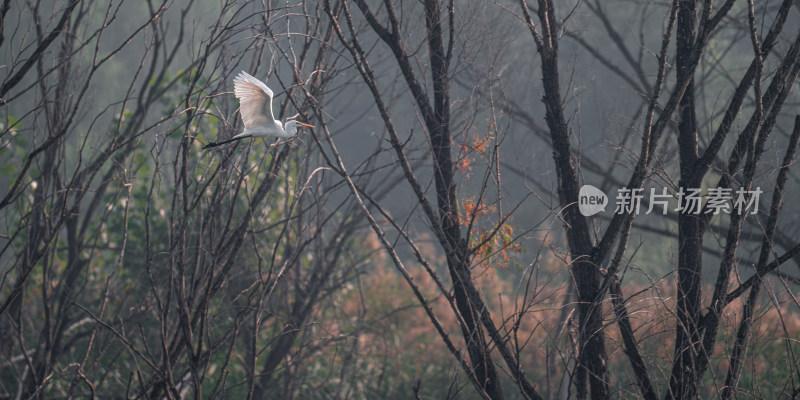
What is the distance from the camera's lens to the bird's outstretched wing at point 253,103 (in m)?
2.38

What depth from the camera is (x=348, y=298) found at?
733 cm

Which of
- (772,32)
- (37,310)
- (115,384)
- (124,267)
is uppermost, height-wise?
(772,32)

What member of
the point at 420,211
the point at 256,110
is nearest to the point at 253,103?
the point at 256,110

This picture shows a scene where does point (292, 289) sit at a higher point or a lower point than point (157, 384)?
higher

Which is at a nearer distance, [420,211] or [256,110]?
[256,110]

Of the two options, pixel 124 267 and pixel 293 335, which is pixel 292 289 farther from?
pixel 124 267

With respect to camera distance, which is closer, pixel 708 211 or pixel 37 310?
pixel 708 211

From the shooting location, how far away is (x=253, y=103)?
95.3 inches

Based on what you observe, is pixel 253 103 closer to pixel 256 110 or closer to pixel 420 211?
pixel 256 110

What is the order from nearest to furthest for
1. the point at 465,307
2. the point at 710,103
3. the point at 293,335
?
1. the point at 465,307
2. the point at 293,335
3. the point at 710,103

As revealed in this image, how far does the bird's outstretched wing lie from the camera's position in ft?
7.80

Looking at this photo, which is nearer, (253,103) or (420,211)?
(253,103)

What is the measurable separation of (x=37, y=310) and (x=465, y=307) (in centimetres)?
581

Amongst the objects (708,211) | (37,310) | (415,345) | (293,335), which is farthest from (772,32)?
(37,310)
